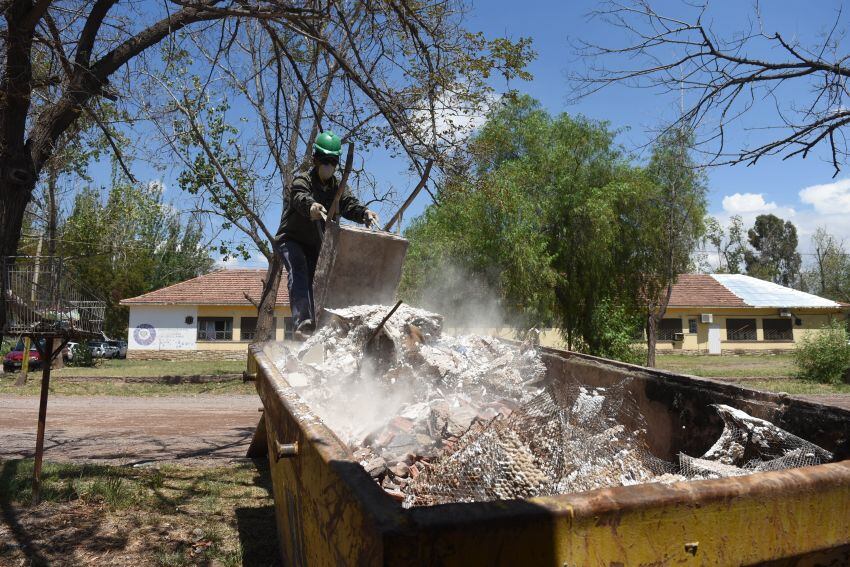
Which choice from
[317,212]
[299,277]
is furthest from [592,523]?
[299,277]

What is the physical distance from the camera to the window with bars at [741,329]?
31.5 m

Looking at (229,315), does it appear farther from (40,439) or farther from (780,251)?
(780,251)

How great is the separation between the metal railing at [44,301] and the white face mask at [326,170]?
2.07m

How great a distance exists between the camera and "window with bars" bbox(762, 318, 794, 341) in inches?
A: 1244

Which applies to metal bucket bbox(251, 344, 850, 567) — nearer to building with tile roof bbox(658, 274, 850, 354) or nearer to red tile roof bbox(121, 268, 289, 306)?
red tile roof bbox(121, 268, 289, 306)

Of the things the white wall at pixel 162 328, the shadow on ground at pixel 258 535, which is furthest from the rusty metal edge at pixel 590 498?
the white wall at pixel 162 328

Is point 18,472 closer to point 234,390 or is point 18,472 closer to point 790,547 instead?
Answer: point 790,547

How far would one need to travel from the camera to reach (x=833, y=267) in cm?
5356

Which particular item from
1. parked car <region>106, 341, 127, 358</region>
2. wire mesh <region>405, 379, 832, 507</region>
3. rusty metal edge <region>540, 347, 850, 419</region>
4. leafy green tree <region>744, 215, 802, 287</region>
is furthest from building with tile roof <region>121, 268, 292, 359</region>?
leafy green tree <region>744, 215, 802, 287</region>

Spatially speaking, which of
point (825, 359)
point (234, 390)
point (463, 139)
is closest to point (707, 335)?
point (825, 359)

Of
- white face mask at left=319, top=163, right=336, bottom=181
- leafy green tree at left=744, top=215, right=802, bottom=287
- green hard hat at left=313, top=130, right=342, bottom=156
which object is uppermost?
leafy green tree at left=744, top=215, right=802, bottom=287

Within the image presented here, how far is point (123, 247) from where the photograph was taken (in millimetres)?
17547

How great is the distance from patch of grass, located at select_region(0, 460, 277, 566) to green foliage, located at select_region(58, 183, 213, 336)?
1.72 m

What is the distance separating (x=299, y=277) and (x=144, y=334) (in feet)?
90.1
